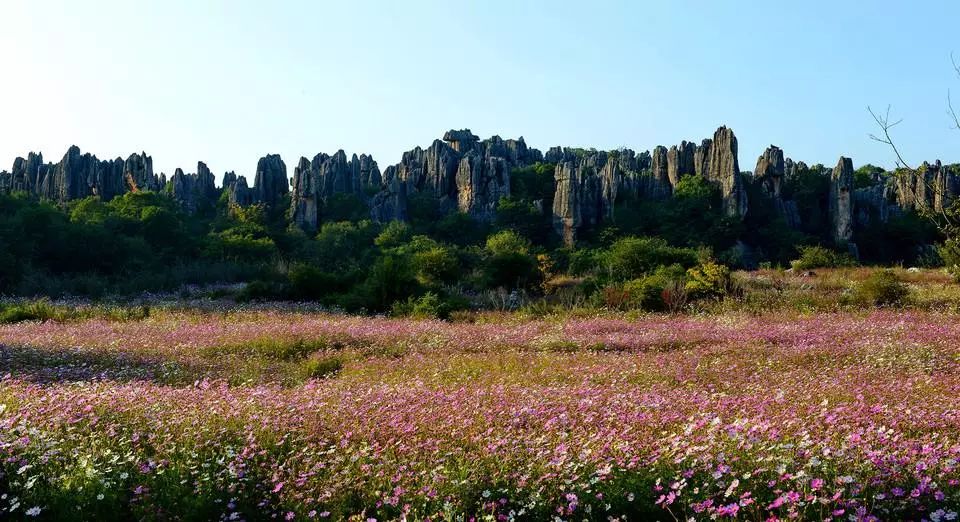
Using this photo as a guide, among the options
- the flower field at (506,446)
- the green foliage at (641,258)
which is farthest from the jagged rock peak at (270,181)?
the flower field at (506,446)

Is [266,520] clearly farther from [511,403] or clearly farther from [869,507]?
[869,507]

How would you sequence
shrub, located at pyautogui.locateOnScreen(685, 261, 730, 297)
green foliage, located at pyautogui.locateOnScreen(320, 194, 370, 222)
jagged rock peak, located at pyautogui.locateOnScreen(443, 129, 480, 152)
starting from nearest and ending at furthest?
1. shrub, located at pyautogui.locateOnScreen(685, 261, 730, 297)
2. green foliage, located at pyautogui.locateOnScreen(320, 194, 370, 222)
3. jagged rock peak, located at pyautogui.locateOnScreen(443, 129, 480, 152)

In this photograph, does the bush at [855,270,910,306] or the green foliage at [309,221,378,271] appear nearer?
the bush at [855,270,910,306]

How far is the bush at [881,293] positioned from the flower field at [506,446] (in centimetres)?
1215

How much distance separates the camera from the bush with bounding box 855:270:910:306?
20938 millimetres

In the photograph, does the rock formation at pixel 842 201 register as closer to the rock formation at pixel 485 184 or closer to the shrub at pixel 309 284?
the rock formation at pixel 485 184

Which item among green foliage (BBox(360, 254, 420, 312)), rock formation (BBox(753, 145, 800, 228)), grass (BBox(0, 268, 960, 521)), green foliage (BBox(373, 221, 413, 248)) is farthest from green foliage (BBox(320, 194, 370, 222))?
grass (BBox(0, 268, 960, 521))

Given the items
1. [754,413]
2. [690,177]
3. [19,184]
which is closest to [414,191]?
[690,177]

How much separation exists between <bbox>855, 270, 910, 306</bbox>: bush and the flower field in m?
12.2

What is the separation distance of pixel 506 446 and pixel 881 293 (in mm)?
20092

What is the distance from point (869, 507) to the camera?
3898mm

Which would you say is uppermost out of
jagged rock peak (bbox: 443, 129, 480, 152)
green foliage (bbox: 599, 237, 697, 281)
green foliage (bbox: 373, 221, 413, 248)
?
jagged rock peak (bbox: 443, 129, 480, 152)

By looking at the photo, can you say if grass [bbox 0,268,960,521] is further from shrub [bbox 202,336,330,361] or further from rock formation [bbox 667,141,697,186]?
rock formation [bbox 667,141,697,186]

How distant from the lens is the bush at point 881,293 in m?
20.9
